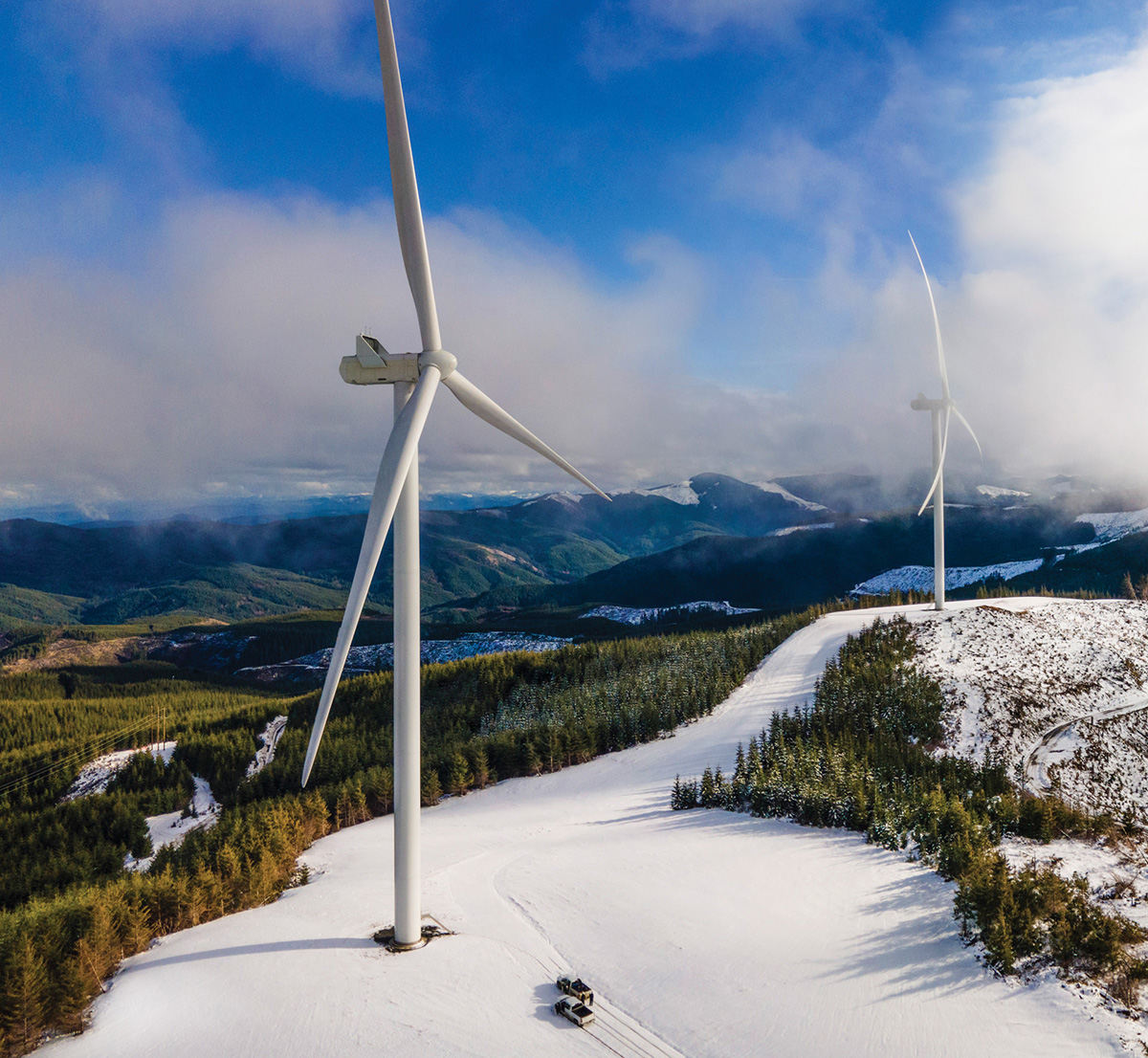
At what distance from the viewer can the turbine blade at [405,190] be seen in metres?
15.8

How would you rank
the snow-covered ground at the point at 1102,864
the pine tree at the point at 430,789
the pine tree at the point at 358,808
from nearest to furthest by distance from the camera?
the snow-covered ground at the point at 1102,864, the pine tree at the point at 358,808, the pine tree at the point at 430,789

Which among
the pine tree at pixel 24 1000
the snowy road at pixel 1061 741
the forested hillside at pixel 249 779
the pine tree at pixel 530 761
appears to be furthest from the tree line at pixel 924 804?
the pine tree at pixel 24 1000

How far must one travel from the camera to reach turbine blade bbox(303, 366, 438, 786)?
48.1ft

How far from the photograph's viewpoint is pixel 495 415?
2097cm

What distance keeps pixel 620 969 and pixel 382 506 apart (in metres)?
13.0

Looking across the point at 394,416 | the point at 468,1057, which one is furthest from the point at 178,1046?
the point at 394,416

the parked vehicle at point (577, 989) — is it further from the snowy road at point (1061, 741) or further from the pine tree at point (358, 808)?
the snowy road at point (1061, 741)

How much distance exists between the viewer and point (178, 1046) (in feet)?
46.6

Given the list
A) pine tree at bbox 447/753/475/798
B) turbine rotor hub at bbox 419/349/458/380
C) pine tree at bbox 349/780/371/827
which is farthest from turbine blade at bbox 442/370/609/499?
pine tree at bbox 447/753/475/798

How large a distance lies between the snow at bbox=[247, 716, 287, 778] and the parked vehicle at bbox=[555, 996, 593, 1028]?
100140 mm

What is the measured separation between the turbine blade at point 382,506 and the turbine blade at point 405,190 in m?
1.71

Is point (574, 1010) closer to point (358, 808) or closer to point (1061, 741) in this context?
point (358, 808)

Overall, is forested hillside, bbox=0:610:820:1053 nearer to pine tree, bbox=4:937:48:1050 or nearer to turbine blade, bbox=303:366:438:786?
pine tree, bbox=4:937:48:1050

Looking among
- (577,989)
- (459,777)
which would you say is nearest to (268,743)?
(459,777)
